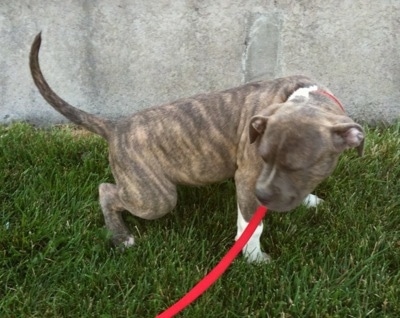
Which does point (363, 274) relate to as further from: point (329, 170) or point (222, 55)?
point (222, 55)

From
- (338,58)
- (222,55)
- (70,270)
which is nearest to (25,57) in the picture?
(222,55)

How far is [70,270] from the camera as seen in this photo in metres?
3.70

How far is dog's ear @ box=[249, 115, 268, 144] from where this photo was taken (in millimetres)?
3070

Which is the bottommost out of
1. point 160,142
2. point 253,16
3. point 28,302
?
point 28,302

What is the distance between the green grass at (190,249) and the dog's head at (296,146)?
2.25 ft

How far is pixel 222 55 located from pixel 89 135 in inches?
53.1

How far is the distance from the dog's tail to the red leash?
114 cm

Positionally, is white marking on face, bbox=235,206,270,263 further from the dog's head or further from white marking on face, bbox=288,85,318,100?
white marking on face, bbox=288,85,318,100

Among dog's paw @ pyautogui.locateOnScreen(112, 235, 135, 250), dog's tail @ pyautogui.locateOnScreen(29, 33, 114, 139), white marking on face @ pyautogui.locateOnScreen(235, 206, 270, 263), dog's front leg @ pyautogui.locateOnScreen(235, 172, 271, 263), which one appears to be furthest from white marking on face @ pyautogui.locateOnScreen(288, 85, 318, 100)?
dog's paw @ pyautogui.locateOnScreen(112, 235, 135, 250)

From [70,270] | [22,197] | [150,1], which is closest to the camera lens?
[70,270]

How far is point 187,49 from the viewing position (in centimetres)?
504

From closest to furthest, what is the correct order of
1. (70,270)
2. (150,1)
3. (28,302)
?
(28,302) → (70,270) → (150,1)

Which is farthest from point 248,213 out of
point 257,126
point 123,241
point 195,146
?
point 123,241

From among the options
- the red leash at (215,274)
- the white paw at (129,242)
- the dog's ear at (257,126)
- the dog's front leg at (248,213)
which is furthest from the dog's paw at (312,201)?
the white paw at (129,242)
